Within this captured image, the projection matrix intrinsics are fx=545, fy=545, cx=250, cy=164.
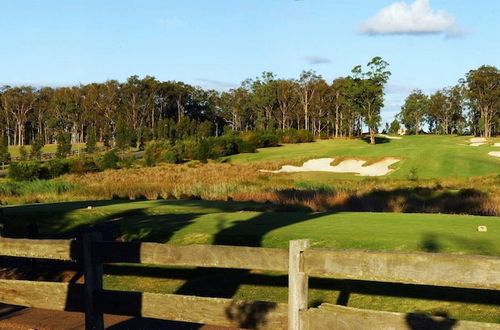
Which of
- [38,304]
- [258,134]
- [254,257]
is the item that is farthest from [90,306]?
[258,134]

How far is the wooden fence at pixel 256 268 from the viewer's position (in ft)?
16.2

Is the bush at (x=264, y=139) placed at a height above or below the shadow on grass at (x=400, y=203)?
above

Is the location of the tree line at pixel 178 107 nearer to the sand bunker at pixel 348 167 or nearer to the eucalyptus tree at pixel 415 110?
the eucalyptus tree at pixel 415 110

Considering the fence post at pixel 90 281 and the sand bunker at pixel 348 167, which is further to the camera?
the sand bunker at pixel 348 167

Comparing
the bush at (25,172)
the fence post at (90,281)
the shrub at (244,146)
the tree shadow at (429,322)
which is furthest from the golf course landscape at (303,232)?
the shrub at (244,146)

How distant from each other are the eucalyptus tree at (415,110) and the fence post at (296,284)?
14462cm

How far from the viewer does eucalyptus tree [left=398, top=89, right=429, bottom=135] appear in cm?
14438

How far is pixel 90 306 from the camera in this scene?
6336 millimetres

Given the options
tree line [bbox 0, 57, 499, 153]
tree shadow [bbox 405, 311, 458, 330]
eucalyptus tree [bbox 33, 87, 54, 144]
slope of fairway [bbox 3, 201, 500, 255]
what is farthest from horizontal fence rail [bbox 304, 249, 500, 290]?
eucalyptus tree [bbox 33, 87, 54, 144]

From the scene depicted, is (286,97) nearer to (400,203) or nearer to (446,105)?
(446,105)

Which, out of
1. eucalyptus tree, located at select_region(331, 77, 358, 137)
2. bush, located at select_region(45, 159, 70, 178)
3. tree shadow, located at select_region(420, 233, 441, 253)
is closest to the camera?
tree shadow, located at select_region(420, 233, 441, 253)

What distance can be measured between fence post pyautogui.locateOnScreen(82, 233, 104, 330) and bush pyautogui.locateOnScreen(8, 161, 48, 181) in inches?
2015

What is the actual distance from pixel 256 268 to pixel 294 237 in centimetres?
671

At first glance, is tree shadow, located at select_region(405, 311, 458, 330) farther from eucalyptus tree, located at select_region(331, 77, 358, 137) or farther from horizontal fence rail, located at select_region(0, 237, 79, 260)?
eucalyptus tree, located at select_region(331, 77, 358, 137)
